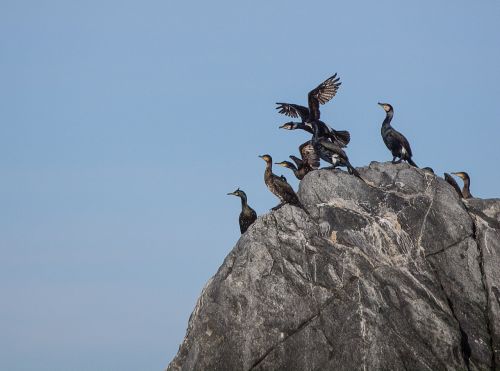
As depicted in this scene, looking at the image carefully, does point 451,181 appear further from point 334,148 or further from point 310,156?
point 310,156

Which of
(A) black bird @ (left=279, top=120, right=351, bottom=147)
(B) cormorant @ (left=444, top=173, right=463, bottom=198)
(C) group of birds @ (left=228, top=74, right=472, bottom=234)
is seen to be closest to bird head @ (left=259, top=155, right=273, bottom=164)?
(C) group of birds @ (left=228, top=74, right=472, bottom=234)

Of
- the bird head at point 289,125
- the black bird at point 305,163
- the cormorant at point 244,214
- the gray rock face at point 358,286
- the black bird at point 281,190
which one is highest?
the bird head at point 289,125

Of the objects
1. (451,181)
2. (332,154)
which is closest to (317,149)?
(332,154)

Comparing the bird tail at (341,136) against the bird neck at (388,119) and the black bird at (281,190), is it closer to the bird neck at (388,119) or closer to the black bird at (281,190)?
the bird neck at (388,119)

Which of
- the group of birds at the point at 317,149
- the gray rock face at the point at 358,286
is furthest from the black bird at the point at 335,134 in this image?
the gray rock face at the point at 358,286

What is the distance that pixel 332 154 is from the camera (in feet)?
99.5

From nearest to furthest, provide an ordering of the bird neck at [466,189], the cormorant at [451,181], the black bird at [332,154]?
the black bird at [332,154] → the cormorant at [451,181] → the bird neck at [466,189]

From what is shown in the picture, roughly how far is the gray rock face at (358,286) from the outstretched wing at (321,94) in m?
4.28

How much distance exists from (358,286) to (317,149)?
17.2ft

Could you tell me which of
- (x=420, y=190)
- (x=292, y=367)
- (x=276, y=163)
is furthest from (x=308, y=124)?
(x=292, y=367)

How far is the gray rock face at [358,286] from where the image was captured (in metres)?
26.5

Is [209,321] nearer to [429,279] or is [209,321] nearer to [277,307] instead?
[277,307]

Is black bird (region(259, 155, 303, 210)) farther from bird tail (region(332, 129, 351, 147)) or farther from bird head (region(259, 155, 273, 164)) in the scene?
bird tail (region(332, 129, 351, 147))

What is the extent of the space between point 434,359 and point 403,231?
149 inches
